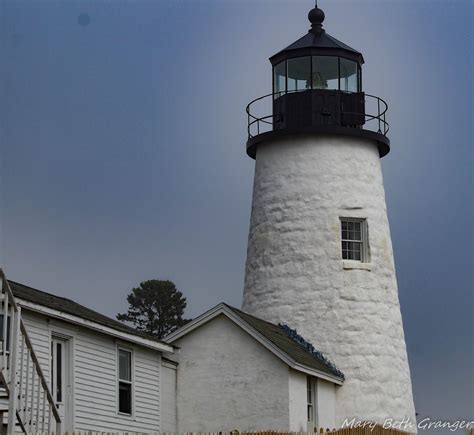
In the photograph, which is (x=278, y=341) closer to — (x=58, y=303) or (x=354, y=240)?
(x=354, y=240)

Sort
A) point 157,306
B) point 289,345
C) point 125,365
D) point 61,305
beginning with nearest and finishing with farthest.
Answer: point 61,305 < point 125,365 < point 289,345 < point 157,306

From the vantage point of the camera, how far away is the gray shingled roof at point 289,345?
29891 mm

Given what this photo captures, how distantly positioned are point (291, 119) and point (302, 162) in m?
1.30

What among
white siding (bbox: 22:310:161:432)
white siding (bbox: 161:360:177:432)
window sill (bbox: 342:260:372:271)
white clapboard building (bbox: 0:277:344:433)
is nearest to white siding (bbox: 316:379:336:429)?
white clapboard building (bbox: 0:277:344:433)

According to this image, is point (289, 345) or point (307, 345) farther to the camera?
point (307, 345)

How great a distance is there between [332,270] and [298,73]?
568cm

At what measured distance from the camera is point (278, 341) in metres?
30.3

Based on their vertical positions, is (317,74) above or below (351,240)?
above

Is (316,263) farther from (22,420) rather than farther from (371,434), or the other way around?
(22,420)

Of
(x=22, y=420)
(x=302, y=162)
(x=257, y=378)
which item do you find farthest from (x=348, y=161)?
(x=22, y=420)

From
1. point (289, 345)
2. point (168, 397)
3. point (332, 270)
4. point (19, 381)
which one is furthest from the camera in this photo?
point (332, 270)

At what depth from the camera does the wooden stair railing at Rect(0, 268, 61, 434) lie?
20.6m

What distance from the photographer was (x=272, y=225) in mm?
34094

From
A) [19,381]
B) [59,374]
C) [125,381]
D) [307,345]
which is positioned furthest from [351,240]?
[19,381]
